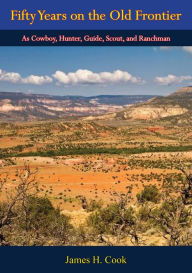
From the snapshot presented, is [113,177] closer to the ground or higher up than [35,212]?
closer to the ground

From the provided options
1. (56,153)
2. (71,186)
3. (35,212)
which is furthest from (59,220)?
(56,153)

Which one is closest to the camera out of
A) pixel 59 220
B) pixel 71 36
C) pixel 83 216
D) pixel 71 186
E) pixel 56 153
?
pixel 71 36

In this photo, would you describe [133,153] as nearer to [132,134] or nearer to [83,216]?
[132,134]

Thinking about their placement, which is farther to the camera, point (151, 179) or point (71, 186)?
point (151, 179)
